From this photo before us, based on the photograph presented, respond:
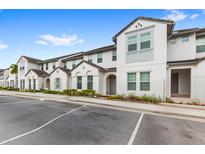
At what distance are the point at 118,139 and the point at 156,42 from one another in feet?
34.8

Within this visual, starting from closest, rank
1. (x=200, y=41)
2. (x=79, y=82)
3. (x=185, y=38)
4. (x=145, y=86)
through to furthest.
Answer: (x=145, y=86) < (x=200, y=41) < (x=185, y=38) < (x=79, y=82)

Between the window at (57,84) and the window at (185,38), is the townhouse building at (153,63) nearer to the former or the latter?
the window at (185,38)

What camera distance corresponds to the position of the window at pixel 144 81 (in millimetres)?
12152

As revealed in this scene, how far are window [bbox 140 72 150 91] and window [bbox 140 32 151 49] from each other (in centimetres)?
280

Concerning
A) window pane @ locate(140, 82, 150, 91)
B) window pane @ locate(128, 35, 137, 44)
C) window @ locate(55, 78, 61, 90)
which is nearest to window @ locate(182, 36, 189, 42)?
window pane @ locate(128, 35, 137, 44)

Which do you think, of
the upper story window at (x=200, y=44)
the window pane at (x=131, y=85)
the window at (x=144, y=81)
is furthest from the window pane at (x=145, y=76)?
the upper story window at (x=200, y=44)

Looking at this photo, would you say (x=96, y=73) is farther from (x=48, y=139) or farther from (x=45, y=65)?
(x=45, y=65)

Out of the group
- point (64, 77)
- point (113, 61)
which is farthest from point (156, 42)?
point (64, 77)

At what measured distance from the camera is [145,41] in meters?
12.4

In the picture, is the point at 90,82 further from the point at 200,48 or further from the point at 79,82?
the point at 200,48

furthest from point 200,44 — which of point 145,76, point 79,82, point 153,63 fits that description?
point 79,82

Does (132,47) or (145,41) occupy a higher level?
(145,41)

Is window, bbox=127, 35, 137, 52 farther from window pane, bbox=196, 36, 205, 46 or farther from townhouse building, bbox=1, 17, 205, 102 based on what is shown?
window pane, bbox=196, 36, 205, 46

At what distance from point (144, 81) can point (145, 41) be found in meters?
4.16
